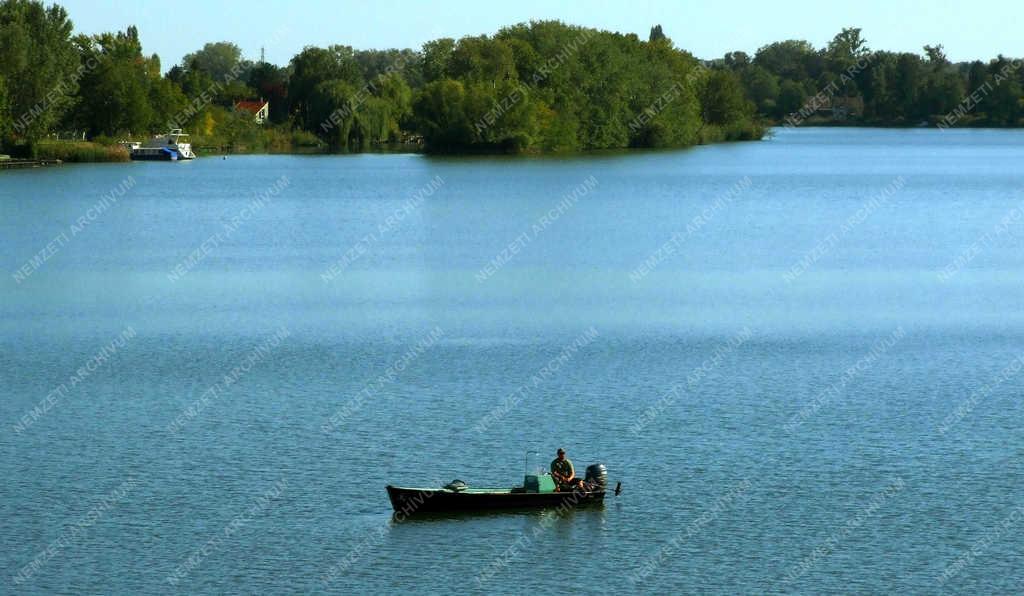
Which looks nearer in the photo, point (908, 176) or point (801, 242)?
point (801, 242)

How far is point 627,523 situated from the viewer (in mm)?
25250

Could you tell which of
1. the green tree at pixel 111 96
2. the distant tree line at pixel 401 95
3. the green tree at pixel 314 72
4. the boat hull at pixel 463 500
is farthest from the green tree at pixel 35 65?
the boat hull at pixel 463 500

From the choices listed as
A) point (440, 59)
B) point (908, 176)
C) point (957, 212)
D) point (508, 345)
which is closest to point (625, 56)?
point (440, 59)

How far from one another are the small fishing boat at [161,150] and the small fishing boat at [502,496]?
11173 cm

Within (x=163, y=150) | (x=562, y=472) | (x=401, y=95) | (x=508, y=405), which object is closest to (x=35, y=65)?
(x=163, y=150)

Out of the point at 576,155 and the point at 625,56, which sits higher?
the point at 625,56

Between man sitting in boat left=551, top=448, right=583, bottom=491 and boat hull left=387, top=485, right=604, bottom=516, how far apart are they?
0.23m

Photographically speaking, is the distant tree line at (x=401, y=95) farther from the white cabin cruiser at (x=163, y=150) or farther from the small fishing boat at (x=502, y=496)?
the small fishing boat at (x=502, y=496)

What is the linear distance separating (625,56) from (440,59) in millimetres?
26291

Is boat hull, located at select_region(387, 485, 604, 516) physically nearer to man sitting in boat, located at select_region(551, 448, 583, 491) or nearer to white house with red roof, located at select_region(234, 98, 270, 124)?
man sitting in boat, located at select_region(551, 448, 583, 491)

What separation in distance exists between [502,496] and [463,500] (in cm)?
65

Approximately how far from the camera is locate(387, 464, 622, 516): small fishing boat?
25.2 meters

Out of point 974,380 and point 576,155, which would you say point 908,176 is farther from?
point 974,380

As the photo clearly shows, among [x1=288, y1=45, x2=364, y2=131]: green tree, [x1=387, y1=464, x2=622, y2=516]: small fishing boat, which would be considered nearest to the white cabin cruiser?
[x1=288, y1=45, x2=364, y2=131]: green tree
